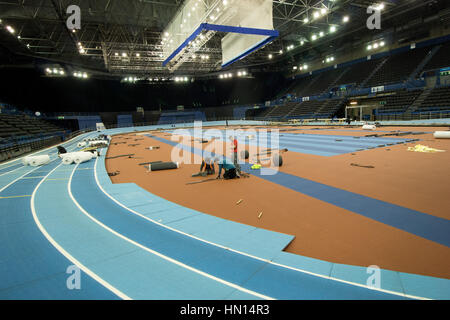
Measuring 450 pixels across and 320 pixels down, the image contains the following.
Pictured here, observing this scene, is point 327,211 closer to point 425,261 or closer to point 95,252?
point 425,261

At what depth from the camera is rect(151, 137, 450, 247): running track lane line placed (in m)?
4.11

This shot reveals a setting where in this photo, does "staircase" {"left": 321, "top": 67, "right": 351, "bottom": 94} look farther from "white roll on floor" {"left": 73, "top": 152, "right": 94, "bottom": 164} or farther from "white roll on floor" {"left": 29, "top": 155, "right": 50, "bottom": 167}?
"white roll on floor" {"left": 29, "top": 155, "right": 50, "bottom": 167}

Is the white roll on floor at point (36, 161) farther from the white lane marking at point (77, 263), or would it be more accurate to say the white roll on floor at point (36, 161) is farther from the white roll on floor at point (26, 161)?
the white lane marking at point (77, 263)

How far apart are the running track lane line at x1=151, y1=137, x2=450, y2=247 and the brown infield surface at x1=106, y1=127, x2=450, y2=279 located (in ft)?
0.70

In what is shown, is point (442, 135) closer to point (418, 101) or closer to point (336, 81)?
point (418, 101)

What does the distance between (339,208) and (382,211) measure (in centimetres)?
89

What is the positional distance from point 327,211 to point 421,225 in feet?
5.62

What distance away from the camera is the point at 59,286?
2.99 m

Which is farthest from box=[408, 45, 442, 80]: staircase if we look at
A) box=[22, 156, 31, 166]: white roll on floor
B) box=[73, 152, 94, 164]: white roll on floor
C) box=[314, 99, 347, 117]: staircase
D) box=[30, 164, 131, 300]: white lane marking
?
box=[22, 156, 31, 166]: white roll on floor

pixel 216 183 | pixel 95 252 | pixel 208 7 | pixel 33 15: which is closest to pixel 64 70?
pixel 33 15

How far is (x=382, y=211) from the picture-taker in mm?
5047

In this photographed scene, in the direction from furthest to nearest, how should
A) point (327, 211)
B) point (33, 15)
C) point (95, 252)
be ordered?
1. point (33, 15)
2. point (327, 211)
3. point (95, 252)

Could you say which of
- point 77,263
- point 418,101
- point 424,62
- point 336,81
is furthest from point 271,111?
point 77,263
